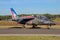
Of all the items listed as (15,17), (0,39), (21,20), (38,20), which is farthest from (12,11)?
(0,39)

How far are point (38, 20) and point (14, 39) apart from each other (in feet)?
71.7

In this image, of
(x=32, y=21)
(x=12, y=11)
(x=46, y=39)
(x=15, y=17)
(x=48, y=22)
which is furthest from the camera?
(x=12, y=11)

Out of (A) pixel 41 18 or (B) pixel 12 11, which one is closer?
(A) pixel 41 18

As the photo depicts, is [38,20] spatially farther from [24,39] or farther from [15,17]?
[24,39]

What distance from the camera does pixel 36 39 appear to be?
49.2 feet

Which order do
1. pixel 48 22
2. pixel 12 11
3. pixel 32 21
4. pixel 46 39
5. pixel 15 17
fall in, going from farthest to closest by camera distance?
pixel 12 11 → pixel 15 17 → pixel 32 21 → pixel 48 22 → pixel 46 39

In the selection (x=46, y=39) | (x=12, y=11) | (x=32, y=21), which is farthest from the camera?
(x=12, y=11)

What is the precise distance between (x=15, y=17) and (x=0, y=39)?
28934mm

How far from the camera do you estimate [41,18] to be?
119ft

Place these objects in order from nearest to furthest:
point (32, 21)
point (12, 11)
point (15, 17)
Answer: point (32, 21) → point (15, 17) → point (12, 11)

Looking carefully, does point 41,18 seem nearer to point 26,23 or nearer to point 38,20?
point 38,20

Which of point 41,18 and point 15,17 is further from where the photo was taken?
point 15,17

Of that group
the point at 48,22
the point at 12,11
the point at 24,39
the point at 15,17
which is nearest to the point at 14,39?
the point at 24,39

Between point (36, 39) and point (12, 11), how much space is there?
32568mm
